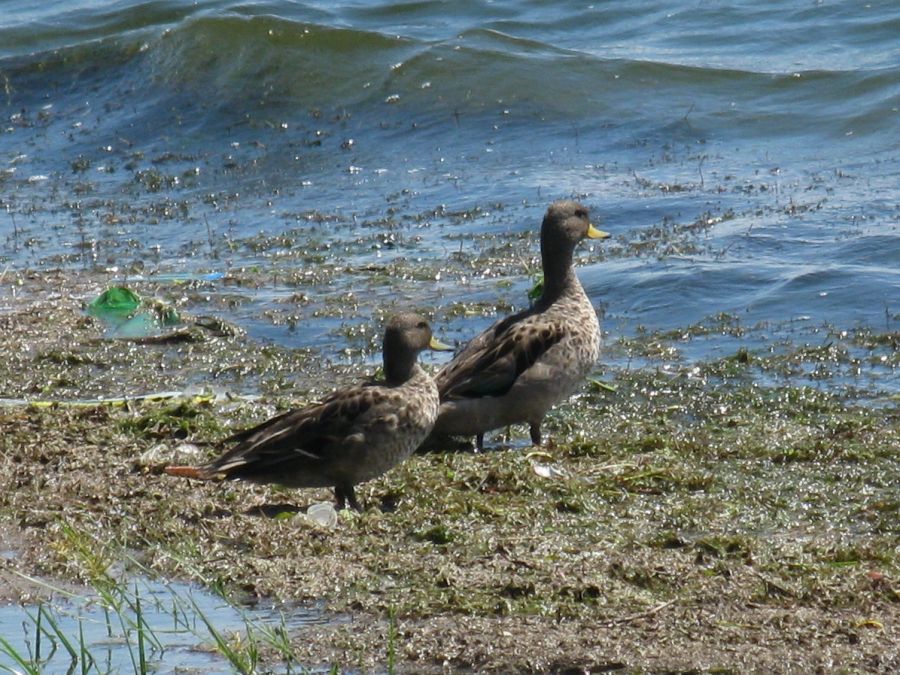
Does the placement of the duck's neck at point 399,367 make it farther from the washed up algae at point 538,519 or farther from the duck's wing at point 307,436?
the washed up algae at point 538,519

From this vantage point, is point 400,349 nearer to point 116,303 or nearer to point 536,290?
point 536,290

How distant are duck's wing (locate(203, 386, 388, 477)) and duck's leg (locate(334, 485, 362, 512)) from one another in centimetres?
17

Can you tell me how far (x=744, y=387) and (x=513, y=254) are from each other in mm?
3246

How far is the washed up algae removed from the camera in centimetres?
514

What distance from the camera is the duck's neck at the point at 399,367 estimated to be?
7102mm

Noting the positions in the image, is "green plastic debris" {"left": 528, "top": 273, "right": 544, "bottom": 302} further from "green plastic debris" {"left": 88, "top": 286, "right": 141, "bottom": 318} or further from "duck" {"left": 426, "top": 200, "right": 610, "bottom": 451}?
"green plastic debris" {"left": 88, "top": 286, "right": 141, "bottom": 318}

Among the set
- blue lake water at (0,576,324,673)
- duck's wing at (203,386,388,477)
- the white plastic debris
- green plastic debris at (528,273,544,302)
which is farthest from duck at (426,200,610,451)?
blue lake water at (0,576,324,673)

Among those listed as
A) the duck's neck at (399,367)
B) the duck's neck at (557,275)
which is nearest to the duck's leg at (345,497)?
the duck's neck at (399,367)

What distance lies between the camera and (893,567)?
18.9ft

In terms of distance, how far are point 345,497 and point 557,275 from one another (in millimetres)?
2340

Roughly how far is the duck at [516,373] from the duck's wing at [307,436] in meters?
0.95

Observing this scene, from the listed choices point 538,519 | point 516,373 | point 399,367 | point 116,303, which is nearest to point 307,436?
point 399,367

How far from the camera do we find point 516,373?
782 cm

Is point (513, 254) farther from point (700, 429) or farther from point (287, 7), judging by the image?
point (287, 7)
